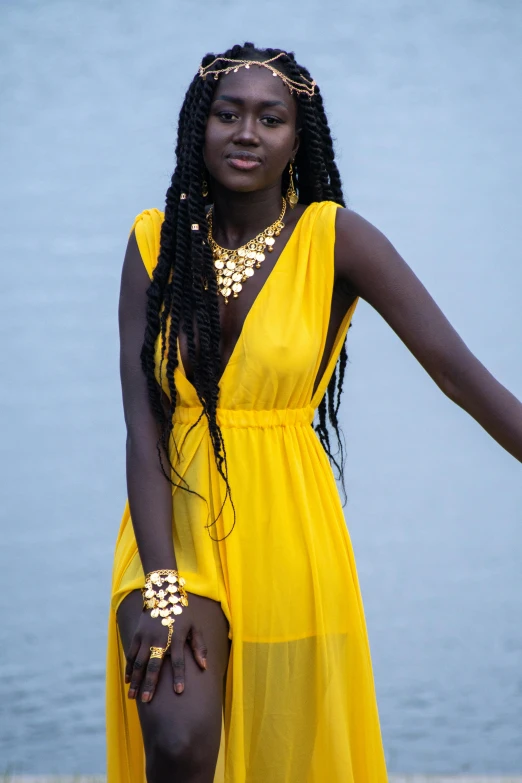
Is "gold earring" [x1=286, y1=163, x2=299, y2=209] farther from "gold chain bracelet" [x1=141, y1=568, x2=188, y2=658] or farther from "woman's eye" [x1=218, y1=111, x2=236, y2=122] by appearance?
"gold chain bracelet" [x1=141, y1=568, x2=188, y2=658]

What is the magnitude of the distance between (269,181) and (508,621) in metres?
2.96

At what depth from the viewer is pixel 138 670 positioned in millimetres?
2174

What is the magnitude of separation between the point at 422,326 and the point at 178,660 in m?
0.74

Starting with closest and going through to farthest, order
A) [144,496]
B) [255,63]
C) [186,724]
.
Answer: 1. [186,724]
2. [144,496]
3. [255,63]

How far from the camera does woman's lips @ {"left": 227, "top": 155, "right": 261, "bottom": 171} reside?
2.44 metres

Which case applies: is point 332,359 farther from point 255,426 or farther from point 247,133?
point 247,133

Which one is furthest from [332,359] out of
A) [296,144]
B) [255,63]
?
[255,63]

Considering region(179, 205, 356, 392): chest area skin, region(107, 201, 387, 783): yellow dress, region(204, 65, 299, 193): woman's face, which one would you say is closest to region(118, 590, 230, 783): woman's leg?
region(107, 201, 387, 783): yellow dress

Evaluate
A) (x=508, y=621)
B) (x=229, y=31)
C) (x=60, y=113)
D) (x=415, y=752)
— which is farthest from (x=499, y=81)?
(x=415, y=752)

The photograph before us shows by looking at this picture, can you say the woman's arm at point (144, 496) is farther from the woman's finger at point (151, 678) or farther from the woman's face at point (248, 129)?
the woman's face at point (248, 129)

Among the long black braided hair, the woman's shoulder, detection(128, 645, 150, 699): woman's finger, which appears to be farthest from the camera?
the woman's shoulder

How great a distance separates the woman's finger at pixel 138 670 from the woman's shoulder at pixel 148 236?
0.73 metres

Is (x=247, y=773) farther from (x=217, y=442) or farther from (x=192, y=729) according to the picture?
(x=217, y=442)

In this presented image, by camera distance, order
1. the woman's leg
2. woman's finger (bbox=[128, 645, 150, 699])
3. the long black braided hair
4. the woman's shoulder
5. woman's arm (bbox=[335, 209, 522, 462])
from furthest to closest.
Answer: the woman's shoulder, the long black braided hair, woman's arm (bbox=[335, 209, 522, 462]), woman's finger (bbox=[128, 645, 150, 699]), the woman's leg
